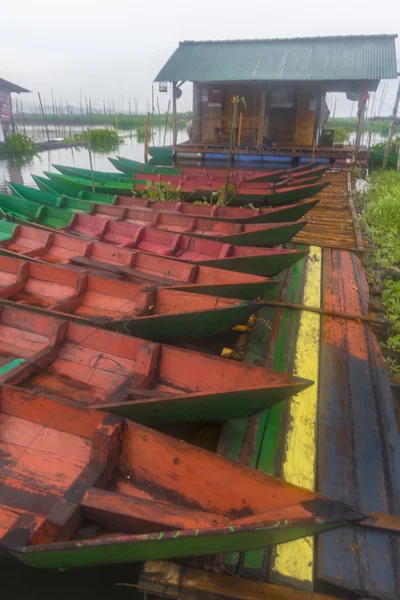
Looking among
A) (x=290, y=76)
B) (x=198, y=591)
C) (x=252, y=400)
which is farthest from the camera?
(x=290, y=76)

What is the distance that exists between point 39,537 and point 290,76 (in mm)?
17873

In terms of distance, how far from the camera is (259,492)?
2.22 metres

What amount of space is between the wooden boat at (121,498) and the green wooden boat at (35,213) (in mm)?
5226

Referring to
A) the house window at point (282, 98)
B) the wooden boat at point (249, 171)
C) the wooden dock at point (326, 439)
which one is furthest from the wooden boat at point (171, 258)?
the house window at point (282, 98)

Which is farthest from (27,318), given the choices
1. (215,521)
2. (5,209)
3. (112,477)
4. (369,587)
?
(5,209)

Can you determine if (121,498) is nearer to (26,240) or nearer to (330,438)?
(330,438)

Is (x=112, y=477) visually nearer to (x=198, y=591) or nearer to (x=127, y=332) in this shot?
(x=198, y=591)

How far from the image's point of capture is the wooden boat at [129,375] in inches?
113

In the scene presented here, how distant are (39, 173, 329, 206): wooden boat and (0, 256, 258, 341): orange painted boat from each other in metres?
4.88

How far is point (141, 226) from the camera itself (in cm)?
680

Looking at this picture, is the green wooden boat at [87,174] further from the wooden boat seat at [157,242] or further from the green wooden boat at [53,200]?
the wooden boat seat at [157,242]

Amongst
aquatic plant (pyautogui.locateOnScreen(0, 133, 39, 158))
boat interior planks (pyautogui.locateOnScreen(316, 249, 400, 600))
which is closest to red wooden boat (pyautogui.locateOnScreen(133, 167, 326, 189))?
boat interior planks (pyautogui.locateOnScreen(316, 249, 400, 600))

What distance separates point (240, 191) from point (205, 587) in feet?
27.5

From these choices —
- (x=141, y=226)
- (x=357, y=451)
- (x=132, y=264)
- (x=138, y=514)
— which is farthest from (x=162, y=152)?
(x=138, y=514)
